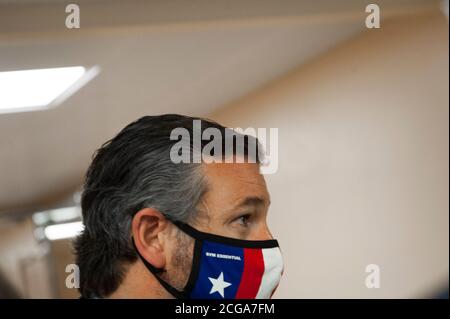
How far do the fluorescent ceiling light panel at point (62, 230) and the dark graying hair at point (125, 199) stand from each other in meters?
0.04

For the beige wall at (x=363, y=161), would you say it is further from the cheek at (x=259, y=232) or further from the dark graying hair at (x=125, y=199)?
the dark graying hair at (x=125, y=199)

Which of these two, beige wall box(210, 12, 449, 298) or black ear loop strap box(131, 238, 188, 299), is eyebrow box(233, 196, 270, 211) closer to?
beige wall box(210, 12, 449, 298)

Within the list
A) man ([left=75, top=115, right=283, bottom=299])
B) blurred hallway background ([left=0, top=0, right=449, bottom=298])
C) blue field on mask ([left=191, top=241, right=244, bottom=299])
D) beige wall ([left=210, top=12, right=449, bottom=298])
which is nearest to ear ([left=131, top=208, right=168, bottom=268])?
man ([left=75, top=115, right=283, bottom=299])

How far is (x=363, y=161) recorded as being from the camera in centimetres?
275

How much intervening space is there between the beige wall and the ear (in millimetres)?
409

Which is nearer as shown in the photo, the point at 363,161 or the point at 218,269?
the point at 218,269

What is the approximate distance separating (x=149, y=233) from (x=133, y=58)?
606 mm

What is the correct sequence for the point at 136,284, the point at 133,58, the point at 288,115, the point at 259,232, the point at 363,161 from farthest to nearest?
the point at 363,161 → the point at 288,115 → the point at 133,58 → the point at 259,232 → the point at 136,284

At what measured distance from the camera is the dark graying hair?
7.26ft

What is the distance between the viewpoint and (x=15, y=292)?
7.60 feet

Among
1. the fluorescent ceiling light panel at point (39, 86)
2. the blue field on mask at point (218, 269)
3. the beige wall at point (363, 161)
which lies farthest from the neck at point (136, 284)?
the fluorescent ceiling light panel at point (39, 86)

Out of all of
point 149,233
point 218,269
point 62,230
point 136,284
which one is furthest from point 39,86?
point 218,269

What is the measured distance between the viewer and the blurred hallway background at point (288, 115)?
7.64ft

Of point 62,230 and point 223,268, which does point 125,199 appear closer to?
point 62,230
